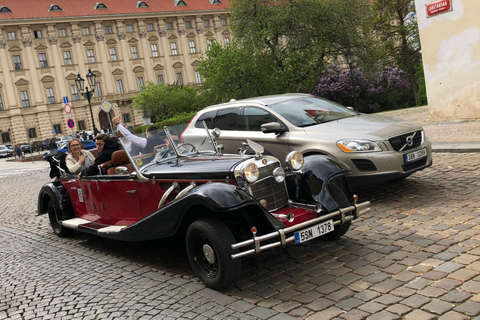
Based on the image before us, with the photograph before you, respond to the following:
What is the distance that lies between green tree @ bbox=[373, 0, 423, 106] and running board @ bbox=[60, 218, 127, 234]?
37656 mm

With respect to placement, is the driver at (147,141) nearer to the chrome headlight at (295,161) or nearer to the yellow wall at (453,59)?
the chrome headlight at (295,161)

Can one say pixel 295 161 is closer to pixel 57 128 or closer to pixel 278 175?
pixel 278 175

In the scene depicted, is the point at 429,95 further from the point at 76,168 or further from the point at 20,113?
the point at 20,113

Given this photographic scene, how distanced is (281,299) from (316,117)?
14.6ft

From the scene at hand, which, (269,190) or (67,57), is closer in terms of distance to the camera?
(269,190)

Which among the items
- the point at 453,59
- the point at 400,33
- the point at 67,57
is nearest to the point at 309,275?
the point at 453,59

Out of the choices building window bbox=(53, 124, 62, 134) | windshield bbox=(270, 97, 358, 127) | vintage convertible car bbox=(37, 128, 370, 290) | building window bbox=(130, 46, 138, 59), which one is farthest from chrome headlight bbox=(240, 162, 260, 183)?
building window bbox=(130, 46, 138, 59)

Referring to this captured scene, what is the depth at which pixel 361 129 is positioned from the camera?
7.37 m

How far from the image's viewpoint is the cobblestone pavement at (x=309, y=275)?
12.8 feet

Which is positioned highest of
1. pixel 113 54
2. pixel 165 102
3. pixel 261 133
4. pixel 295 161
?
pixel 113 54

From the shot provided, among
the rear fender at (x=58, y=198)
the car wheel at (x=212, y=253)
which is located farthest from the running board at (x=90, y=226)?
the car wheel at (x=212, y=253)

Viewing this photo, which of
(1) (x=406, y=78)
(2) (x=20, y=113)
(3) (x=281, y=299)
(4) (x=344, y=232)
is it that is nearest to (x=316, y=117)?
(4) (x=344, y=232)

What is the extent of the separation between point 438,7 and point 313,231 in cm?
1297

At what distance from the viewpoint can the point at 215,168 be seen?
508 centimetres
